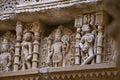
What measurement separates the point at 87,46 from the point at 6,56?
1606mm

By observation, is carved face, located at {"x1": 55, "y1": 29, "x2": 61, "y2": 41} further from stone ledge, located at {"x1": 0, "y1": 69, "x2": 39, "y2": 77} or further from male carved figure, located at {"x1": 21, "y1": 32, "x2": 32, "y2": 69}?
stone ledge, located at {"x1": 0, "y1": 69, "x2": 39, "y2": 77}

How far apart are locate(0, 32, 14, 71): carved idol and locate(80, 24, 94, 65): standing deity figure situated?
4.68 ft

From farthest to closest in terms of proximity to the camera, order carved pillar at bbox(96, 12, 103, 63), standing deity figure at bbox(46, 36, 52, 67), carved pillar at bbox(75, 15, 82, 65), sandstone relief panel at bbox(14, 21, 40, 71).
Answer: sandstone relief panel at bbox(14, 21, 40, 71), standing deity figure at bbox(46, 36, 52, 67), carved pillar at bbox(75, 15, 82, 65), carved pillar at bbox(96, 12, 103, 63)

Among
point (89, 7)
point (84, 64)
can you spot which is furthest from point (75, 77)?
point (89, 7)

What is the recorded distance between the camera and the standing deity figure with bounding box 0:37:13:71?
5984 mm

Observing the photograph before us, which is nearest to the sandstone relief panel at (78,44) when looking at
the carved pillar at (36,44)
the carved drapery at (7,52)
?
the carved pillar at (36,44)

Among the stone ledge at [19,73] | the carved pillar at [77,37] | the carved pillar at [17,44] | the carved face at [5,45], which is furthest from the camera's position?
the carved face at [5,45]

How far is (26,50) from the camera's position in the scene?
5816 millimetres

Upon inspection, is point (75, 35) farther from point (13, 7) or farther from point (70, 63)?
point (13, 7)

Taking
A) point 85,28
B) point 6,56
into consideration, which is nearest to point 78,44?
point 85,28

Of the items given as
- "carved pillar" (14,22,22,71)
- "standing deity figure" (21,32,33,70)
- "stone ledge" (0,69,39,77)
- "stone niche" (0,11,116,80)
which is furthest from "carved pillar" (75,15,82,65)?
"carved pillar" (14,22,22,71)

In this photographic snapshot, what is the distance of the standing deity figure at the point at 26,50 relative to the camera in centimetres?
573

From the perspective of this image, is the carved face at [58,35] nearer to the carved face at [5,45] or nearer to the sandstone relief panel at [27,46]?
the sandstone relief panel at [27,46]

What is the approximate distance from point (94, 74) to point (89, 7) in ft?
3.69
